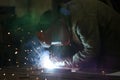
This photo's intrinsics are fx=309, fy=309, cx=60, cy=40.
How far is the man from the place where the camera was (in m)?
3.17

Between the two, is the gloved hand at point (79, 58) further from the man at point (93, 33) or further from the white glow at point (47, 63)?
the white glow at point (47, 63)

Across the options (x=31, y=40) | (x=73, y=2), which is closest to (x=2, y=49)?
(x=31, y=40)

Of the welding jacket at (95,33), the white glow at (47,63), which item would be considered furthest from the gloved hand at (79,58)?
the white glow at (47,63)

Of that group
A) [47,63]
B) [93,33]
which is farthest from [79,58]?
[47,63]

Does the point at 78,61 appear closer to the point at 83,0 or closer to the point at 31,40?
the point at 83,0

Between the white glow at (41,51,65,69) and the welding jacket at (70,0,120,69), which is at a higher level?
the welding jacket at (70,0,120,69)

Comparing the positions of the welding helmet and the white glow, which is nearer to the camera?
the welding helmet

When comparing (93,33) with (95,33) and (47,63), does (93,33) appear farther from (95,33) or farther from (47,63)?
(47,63)

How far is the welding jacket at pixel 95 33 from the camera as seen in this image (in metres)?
3.17

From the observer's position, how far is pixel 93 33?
315cm

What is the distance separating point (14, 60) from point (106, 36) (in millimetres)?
1802

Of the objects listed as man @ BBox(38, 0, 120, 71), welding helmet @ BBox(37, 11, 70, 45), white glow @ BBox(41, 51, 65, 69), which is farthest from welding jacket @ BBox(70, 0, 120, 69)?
white glow @ BBox(41, 51, 65, 69)

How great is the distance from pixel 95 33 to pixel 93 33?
0.02m

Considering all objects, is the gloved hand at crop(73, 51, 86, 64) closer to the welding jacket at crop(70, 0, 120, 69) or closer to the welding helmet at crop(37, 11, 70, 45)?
the welding jacket at crop(70, 0, 120, 69)
